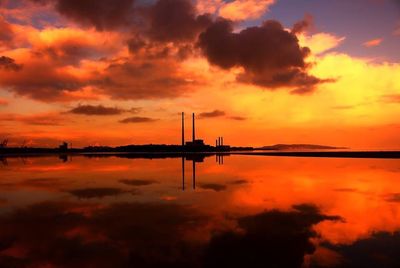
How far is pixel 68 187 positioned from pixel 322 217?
1664cm

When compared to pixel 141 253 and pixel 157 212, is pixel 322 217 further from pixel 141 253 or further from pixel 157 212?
pixel 141 253

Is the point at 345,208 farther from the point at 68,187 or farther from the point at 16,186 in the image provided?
the point at 16,186

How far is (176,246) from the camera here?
941 centimetres

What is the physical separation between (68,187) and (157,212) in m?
10.9

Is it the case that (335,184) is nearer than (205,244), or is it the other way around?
(205,244)

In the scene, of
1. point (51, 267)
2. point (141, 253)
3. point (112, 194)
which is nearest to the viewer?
point (51, 267)

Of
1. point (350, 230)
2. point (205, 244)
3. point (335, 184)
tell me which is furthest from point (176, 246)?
point (335, 184)

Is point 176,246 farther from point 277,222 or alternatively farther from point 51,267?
A: point 277,222

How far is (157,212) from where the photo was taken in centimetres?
1410

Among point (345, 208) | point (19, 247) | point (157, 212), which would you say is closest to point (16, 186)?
point (157, 212)

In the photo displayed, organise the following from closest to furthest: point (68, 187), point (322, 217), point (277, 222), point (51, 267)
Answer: point (51, 267), point (277, 222), point (322, 217), point (68, 187)

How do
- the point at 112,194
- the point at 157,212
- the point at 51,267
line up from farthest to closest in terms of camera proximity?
the point at 112,194 < the point at 157,212 < the point at 51,267

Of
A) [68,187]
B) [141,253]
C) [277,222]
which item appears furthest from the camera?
[68,187]

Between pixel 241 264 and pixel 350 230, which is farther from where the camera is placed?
pixel 350 230
